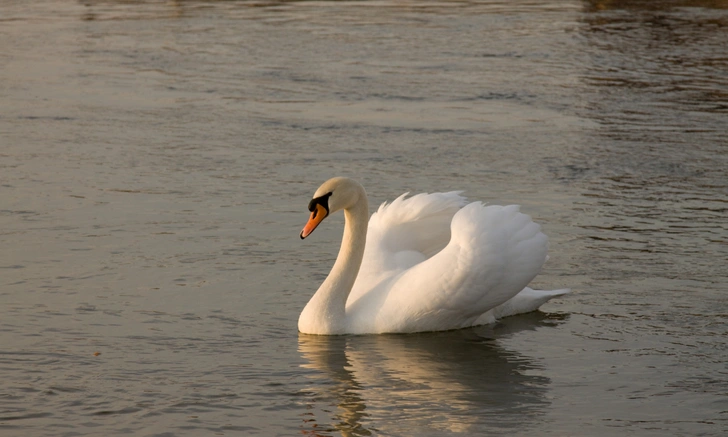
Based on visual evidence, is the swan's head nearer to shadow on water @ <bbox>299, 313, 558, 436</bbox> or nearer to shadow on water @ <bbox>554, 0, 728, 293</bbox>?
shadow on water @ <bbox>299, 313, 558, 436</bbox>

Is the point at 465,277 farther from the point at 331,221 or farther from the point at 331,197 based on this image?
the point at 331,221

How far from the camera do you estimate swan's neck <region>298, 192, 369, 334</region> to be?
7.19 m

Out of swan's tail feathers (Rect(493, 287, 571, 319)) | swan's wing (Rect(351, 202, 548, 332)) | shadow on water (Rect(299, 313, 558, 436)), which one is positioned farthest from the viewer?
swan's tail feathers (Rect(493, 287, 571, 319))

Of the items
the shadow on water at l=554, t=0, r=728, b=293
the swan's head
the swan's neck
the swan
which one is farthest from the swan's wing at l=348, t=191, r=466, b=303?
the shadow on water at l=554, t=0, r=728, b=293

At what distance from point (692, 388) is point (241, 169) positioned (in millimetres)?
5448

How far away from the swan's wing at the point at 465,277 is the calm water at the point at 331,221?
0.56ft

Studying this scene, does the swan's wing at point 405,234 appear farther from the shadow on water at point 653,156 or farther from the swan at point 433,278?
the shadow on water at point 653,156

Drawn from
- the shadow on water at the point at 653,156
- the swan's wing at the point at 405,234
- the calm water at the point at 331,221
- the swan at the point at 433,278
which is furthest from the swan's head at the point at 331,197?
the shadow on water at the point at 653,156

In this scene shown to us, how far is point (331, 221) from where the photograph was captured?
963 centimetres

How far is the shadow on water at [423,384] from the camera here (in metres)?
5.82

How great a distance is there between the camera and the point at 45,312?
731 centimetres

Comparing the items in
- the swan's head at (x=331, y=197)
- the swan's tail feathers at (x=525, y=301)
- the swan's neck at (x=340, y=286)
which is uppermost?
the swan's head at (x=331, y=197)

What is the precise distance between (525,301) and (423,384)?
145 centimetres

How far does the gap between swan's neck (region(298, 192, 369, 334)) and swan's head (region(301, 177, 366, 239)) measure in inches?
3.4
